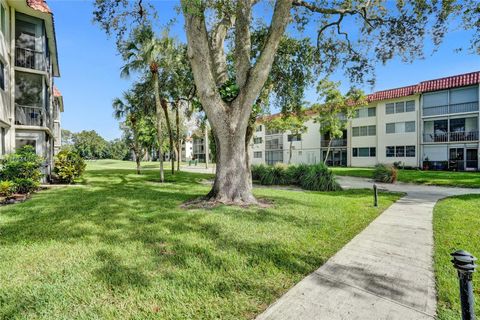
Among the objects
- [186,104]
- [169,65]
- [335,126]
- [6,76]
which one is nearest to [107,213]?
[6,76]

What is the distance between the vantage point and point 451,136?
2667 centimetres

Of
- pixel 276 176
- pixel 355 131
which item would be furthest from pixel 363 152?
pixel 276 176

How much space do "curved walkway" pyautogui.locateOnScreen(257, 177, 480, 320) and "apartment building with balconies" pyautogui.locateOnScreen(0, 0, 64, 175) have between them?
1467cm

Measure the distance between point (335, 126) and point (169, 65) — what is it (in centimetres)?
1898

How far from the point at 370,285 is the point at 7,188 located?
11.7 metres

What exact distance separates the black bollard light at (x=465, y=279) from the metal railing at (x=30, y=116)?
56.9 ft

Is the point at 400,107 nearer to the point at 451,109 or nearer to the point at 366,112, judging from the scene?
the point at 366,112

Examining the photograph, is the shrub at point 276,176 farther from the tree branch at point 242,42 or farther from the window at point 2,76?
the window at point 2,76

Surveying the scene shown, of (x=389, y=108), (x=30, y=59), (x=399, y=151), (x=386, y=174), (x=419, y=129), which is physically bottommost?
(x=386, y=174)

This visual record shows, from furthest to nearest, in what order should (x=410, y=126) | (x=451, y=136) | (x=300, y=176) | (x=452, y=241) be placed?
(x=410, y=126), (x=451, y=136), (x=300, y=176), (x=452, y=241)

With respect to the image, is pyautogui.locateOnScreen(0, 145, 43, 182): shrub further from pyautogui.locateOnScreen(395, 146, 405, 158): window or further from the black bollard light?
pyautogui.locateOnScreen(395, 146, 405, 158): window

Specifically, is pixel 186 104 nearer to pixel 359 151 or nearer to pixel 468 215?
pixel 468 215

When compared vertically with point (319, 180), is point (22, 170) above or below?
above

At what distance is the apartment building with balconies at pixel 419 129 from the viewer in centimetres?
2575
